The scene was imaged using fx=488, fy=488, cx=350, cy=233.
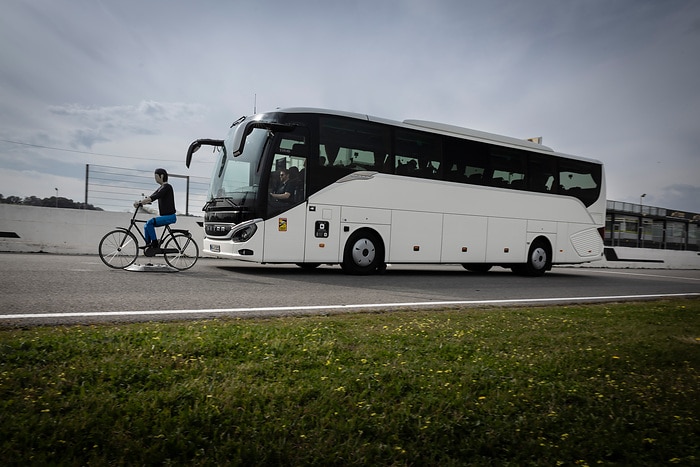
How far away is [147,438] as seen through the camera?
2.48 m

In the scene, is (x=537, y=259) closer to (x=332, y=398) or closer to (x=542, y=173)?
(x=542, y=173)

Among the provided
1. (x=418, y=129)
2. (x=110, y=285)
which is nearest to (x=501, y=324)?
(x=110, y=285)

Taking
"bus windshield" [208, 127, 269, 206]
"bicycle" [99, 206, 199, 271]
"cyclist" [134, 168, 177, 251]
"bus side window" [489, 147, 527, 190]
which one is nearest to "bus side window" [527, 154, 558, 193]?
"bus side window" [489, 147, 527, 190]

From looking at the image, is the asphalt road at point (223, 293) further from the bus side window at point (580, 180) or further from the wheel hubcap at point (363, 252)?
the bus side window at point (580, 180)

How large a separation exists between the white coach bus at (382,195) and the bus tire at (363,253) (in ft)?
0.08

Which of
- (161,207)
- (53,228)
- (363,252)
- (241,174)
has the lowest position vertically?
(363,252)

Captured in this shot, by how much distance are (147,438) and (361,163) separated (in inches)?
370

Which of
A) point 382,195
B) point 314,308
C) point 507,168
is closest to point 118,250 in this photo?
point 314,308

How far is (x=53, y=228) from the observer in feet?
45.3

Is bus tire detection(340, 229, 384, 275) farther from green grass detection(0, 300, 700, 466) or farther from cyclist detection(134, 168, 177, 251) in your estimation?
green grass detection(0, 300, 700, 466)

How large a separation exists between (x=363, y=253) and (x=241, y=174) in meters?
3.34

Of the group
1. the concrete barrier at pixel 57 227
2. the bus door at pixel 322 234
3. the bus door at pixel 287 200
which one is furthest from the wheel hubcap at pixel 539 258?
the concrete barrier at pixel 57 227

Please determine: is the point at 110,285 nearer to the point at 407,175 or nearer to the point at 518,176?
the point at 407,175

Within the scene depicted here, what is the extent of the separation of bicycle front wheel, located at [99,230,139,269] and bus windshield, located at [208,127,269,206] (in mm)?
2157
